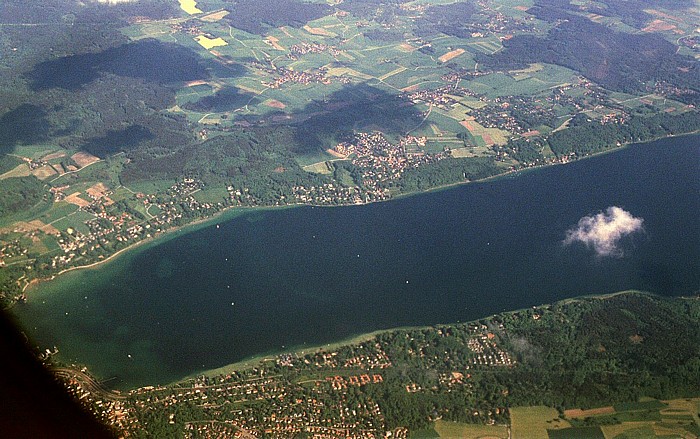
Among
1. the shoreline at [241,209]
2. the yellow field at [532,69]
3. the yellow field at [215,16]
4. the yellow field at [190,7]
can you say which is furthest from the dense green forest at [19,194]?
the yellow field at [532,69]

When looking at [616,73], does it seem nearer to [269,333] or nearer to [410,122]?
[410,122]

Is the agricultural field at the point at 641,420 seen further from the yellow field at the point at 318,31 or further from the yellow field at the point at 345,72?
the yellow field at the point at 318,31

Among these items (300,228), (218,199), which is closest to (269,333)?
(300,228)

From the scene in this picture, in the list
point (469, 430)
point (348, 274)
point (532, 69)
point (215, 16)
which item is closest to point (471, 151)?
point (348, 274)

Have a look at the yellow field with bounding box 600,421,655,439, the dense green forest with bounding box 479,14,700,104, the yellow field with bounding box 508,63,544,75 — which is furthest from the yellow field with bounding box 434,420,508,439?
the yellow field with bounding box 508,63,544,75

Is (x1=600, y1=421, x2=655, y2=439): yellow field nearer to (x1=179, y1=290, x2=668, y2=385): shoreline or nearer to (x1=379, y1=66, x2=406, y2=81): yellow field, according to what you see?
(x1=179, y1=290, x2=668, y2=385): shoreline

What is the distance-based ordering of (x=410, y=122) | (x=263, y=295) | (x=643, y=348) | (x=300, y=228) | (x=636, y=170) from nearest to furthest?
1. (x=643, y=348)
2. (x=263, y=295)
3. (x=300, y=228)
4. (x=636, y=170)
5. (x=410, y=122)
